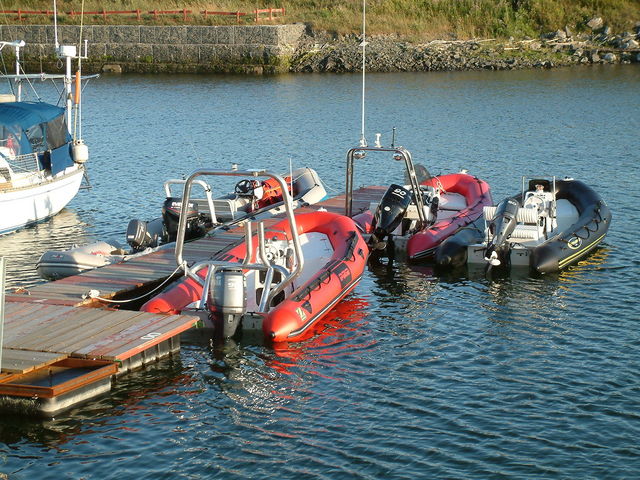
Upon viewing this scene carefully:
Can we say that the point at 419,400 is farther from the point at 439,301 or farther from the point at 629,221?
the point at 629,221

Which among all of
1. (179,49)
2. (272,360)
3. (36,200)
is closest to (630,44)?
(179,49)

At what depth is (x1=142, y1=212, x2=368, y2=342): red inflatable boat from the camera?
15.1m

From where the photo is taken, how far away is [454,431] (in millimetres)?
12492

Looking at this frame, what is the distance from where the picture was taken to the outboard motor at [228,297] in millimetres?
15016

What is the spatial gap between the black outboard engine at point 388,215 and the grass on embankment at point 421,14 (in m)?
40.1

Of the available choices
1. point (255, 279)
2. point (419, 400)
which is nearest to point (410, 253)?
point (255, 279)

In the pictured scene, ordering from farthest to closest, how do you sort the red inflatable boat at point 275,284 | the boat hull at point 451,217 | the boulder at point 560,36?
the boulder at point 560,36
the boat hull at point 451,217
the red inflatable boat at point 275,284

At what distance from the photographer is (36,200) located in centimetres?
2389

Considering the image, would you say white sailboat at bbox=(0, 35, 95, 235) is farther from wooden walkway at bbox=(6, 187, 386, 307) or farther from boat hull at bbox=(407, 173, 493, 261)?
boat hull at bbox=(407, 173, 493, 261)

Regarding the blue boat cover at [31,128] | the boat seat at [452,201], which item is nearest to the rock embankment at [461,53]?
the blue boat cover at [31,128]

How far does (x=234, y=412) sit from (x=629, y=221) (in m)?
13.4

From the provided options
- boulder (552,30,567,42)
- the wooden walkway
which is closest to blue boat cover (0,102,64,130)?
the wooden walkway

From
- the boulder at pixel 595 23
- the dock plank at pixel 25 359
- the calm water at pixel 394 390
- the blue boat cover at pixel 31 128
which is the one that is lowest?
the calm water at pixel 394 390

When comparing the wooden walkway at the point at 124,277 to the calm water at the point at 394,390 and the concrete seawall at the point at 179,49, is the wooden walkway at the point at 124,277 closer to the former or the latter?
the calm water at the point at 394,390
